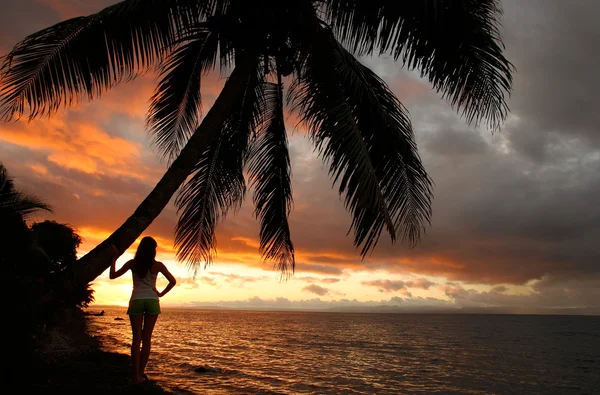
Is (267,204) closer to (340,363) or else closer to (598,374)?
(340,363)

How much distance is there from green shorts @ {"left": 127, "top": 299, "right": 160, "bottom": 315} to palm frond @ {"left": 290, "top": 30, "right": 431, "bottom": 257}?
2986 mm

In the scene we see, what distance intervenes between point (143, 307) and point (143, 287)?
0.28m

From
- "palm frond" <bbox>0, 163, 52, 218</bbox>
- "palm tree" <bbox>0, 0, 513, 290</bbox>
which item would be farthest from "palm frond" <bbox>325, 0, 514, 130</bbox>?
"palm frond" <bbox>0, 163, 52, 218</bbox>

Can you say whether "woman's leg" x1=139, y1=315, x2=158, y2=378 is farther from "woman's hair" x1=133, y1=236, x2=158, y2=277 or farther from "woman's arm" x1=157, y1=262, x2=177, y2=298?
"woman's hair" x1=133, y1=236, x2=158, y2=277

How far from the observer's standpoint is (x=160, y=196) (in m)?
5.64

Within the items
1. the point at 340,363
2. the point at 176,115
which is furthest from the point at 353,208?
the point at 340,363

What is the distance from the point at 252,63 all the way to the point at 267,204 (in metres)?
3.65

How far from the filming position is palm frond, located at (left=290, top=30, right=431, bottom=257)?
603cm

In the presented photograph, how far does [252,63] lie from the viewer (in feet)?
22.6

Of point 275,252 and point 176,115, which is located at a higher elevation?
point 176,115

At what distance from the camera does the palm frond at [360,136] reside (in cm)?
603

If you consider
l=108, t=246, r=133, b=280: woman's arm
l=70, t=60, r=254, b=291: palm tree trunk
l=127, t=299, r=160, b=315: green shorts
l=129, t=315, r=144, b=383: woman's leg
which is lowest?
l=129, t=315, r=144, b=383: woman's leg

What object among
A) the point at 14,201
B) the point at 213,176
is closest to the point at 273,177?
the point at 213,176

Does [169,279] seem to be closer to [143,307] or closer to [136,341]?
[143,307]
